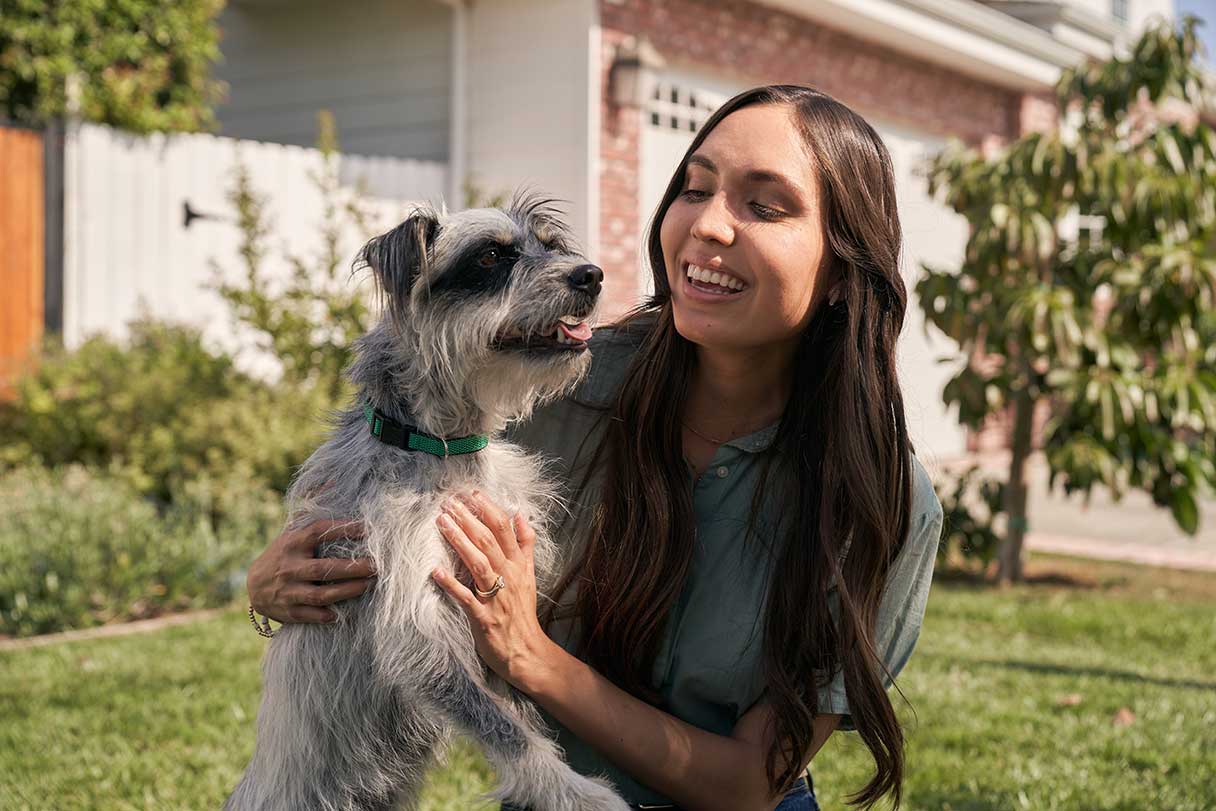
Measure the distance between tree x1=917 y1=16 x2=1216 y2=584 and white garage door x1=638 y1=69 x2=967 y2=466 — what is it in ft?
9.53

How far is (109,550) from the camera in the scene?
22.0 feet

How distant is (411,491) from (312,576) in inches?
11.9

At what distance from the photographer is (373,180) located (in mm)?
10875

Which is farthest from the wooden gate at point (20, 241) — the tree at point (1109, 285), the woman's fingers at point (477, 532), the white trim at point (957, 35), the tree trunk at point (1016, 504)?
the woman's fingers at point (477, 532)

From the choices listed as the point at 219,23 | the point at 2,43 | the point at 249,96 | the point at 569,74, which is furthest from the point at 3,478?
the point at 219,23

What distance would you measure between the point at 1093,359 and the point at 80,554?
20.8 feet

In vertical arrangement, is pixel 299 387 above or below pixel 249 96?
below

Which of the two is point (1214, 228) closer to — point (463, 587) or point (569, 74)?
point (569, 74)

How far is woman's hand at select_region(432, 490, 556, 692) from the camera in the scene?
8.53 feet

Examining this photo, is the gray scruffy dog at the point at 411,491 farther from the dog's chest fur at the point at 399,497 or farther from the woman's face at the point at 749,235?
the woman's face at the point at 749,235

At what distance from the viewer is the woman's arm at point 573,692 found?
2.61 meters

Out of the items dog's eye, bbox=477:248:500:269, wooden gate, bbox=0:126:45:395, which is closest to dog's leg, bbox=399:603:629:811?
dog's eye, bbox=477:248:500:269

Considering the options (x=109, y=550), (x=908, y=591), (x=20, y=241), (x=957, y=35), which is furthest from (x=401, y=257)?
(x=957, y=35)

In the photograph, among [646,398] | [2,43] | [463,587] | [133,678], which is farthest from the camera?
[2,43]
